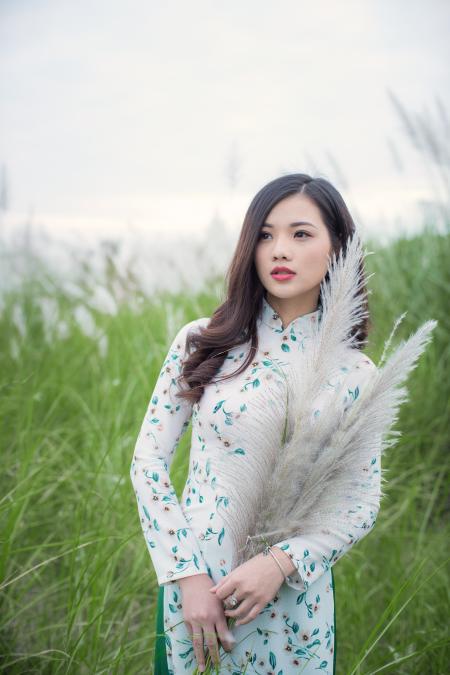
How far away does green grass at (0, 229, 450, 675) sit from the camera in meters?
1.66

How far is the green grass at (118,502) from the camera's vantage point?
166 centimetres

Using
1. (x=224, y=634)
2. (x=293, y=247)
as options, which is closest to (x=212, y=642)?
Result: (x=224, y=634)

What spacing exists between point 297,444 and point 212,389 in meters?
0.47

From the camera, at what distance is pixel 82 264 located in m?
3.84

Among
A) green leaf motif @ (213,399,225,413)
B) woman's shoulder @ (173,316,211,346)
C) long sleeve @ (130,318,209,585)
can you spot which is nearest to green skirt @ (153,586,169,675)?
long sleeve @ (130,318,209,585)

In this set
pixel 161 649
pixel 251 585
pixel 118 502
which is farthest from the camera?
pixel 118 502

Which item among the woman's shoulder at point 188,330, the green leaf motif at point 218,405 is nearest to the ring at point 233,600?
the green leaf motif at point 218,405

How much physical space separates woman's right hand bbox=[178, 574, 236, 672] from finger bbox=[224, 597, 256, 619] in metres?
0.03

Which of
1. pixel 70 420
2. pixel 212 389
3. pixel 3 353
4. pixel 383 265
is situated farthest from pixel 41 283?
pixel 212 389

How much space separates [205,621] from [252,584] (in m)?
0.14

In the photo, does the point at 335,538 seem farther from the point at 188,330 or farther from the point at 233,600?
the point at 188,330

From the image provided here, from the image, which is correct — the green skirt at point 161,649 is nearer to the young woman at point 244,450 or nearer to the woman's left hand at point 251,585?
the young woman at point 244,450

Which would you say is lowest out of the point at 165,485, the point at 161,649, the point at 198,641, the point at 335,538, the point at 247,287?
the point at 161,649

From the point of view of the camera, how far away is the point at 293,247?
54.2 inches
